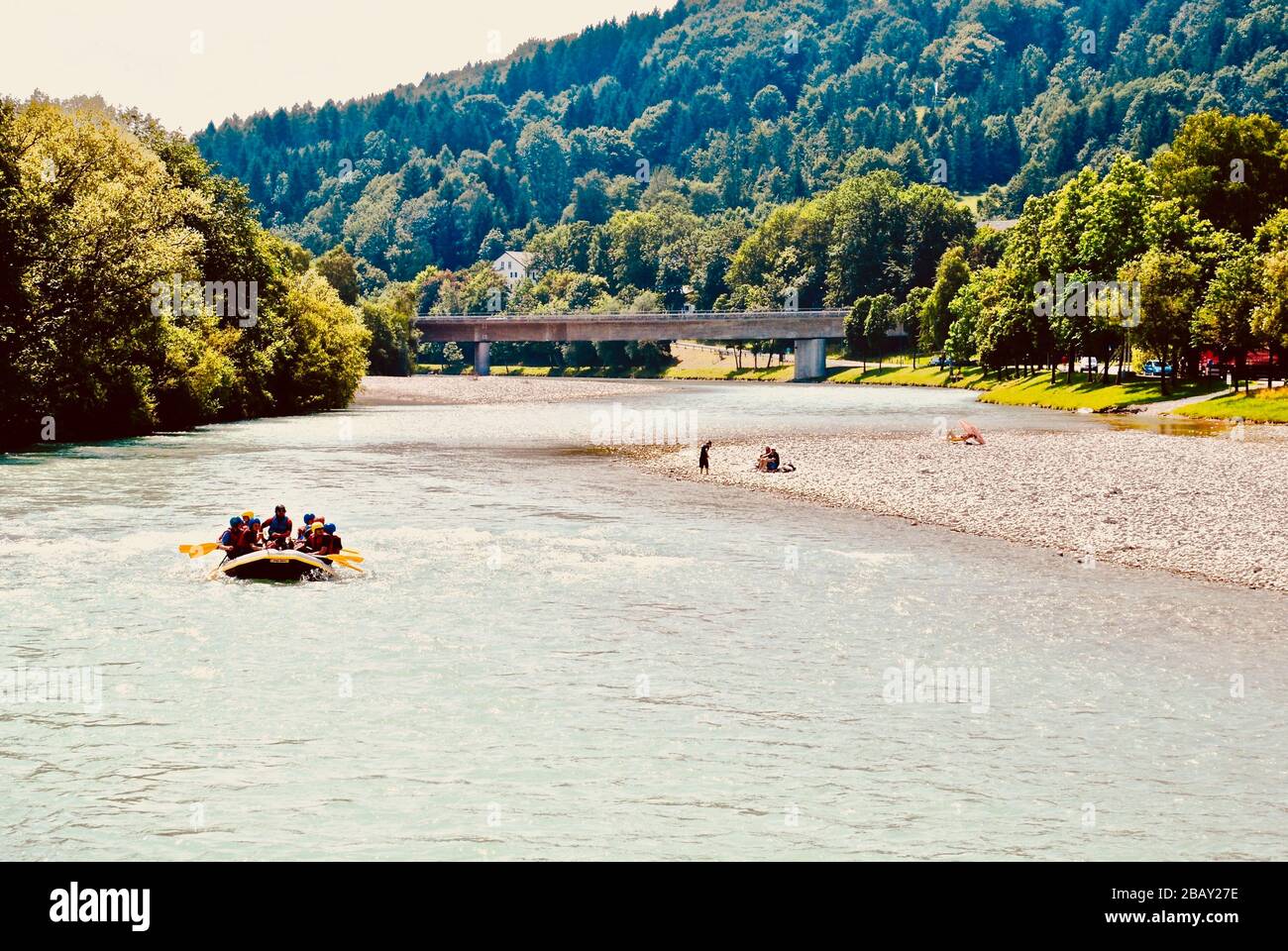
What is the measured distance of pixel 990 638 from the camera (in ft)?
103

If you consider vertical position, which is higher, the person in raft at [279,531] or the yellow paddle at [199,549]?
the person in raft at [279,531]

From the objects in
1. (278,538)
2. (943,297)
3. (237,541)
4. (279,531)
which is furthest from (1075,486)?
(943,297)

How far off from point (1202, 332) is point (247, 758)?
328ft

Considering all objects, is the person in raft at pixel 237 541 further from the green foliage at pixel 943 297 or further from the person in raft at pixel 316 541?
the green foliage at pixel 943 297

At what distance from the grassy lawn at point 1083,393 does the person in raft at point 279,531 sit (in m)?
91.3

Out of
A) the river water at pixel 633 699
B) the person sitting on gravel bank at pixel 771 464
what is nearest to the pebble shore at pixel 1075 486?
the person sitting on gravel bank at pixel 771 464

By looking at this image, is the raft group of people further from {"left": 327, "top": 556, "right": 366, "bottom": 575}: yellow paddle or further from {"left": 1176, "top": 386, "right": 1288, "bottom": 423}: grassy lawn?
{"left": 1176, "top": 386, "right": 1288, "bottom": 423}: grassy lawn

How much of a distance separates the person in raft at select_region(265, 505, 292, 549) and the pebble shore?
75.9ft

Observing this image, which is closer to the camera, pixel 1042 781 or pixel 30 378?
pixel 1042 781

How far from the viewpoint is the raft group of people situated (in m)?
38.8

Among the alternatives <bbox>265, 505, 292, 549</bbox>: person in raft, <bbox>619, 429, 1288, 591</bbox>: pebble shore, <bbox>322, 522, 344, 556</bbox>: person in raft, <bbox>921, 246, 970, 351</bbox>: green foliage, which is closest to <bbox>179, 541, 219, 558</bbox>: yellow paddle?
<bbox>265, 505, 292, 549</bbox>: person in raft

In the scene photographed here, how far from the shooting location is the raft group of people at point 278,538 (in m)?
38.8

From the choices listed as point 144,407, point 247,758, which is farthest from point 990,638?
point 144,407
